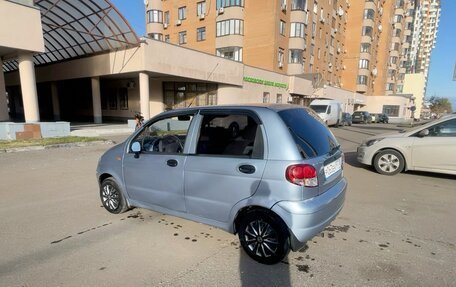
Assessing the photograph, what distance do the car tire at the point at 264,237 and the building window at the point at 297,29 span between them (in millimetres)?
34453

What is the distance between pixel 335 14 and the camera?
45.4 meters

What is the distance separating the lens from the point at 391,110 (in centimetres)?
5659

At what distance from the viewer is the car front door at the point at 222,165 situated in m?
2.91

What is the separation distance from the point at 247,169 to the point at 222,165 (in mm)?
314

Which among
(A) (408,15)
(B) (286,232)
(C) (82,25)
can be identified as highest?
(A) (408,15)

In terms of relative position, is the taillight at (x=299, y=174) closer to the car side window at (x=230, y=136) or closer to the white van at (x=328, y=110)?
the car side window at (x=230, y=136)

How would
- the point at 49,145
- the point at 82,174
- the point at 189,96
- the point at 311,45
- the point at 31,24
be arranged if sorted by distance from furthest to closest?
the point at 311,45
the point at 189,96
the point at 31,24
the point at 49,145
the point at 82,174

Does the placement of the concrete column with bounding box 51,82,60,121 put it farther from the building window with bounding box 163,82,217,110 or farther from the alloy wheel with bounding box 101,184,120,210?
the alloy wheel with bounding box 101,184,120,210

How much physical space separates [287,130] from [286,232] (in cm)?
107

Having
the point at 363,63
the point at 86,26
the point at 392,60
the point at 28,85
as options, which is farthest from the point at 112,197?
the point at 392,60

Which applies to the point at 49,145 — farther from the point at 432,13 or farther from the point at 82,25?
the point at 432,13

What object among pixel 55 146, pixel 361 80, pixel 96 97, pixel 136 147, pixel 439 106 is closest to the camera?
pixel 136 147

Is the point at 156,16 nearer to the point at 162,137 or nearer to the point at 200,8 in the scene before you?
the point at 200,8

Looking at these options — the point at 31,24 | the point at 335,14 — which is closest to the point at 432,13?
the point at 335,14
